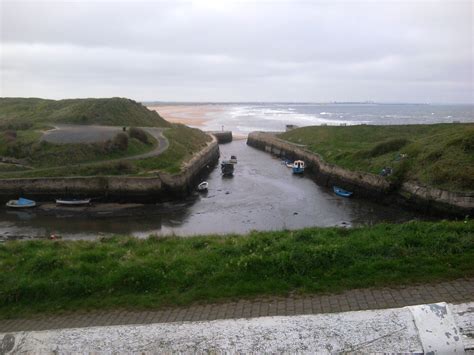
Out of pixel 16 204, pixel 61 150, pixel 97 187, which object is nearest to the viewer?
pixel 16 204

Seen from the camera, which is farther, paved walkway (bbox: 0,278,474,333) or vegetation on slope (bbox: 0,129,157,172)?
vegetation on slope (bbox: 0,129,157,172)

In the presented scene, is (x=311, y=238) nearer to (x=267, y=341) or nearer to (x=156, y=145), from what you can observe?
(x=267, y=341)

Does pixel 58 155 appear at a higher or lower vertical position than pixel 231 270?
lower

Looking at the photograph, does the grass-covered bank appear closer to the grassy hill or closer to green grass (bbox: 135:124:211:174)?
green grass (bbox: 135:124:211:174)

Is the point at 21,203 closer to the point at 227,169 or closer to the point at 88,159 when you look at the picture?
the point at 88,159

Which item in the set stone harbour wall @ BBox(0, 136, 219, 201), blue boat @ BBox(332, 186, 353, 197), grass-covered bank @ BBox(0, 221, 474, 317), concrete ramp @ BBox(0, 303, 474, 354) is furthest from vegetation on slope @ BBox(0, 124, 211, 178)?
concrete ramp @ BBox(0, 303, 474, 354)

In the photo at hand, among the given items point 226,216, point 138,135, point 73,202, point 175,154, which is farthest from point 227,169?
point 73,202

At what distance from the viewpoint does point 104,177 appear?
28516 millimetres

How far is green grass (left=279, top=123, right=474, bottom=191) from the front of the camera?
2273cm

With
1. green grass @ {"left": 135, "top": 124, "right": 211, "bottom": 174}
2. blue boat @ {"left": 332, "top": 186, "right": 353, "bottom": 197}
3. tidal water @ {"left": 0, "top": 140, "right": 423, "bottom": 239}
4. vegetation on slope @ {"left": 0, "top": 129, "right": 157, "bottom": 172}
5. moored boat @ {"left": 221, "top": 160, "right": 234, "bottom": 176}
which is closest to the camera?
tidal water @ {"left": 0, "top": 140, "right": 423, "bottom": 239}

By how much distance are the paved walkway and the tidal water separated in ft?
38.5

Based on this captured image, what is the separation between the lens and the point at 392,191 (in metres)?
26.0

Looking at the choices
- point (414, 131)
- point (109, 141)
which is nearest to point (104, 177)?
point (109, 141)

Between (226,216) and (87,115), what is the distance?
3688 centimetres
